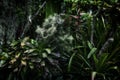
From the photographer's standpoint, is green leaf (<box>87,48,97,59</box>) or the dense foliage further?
green leaf (<box>87,48,97,59</box>)

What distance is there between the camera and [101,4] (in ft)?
19.8

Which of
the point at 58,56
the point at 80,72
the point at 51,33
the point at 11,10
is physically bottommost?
the point at 80,72

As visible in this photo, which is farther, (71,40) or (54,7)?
(54,7)

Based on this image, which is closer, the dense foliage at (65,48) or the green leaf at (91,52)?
the dense foliage at (65,48)

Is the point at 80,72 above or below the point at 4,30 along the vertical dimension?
below

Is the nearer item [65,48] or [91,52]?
[91,52]

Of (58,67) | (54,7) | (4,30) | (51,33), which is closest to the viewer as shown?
(58,67)

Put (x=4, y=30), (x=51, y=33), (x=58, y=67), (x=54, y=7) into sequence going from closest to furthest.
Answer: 1. (x=58, y=67)
2. (x=51, y=33)
3. (x=4, y=30)
4. (x=54, y=7)

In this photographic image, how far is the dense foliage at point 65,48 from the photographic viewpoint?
18.3ft

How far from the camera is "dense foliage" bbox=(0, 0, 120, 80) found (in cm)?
559

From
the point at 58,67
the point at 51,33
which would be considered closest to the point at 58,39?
the point at 51,33

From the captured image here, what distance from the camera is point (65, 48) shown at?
6047 millimetres

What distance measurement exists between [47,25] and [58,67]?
1120 millimetres

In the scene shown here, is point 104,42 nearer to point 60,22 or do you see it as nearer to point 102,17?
point 102,17
